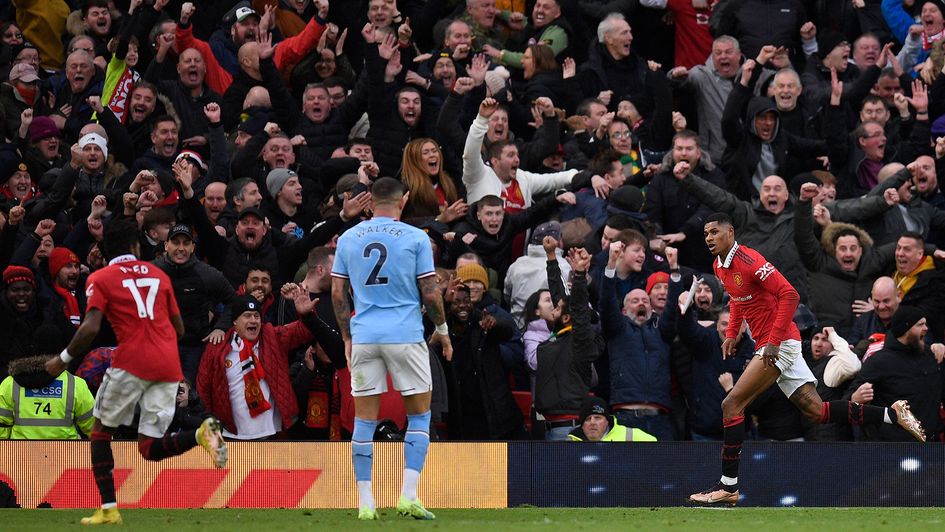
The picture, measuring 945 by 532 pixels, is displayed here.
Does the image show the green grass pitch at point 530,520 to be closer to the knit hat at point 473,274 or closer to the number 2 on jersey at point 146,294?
the number 2 on jersey at point 146,294

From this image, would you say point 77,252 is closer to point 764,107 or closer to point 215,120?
point 215,120

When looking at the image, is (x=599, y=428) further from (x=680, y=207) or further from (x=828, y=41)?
(x=828, y=41)

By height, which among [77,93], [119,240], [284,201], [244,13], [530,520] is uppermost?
[244,13]

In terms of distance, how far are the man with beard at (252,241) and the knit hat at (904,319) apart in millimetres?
5254

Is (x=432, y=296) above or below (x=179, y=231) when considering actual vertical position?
above

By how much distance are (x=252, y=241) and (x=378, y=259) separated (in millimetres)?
4604

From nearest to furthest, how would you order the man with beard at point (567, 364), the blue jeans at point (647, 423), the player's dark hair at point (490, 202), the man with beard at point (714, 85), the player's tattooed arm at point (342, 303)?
the player's tattooed arm at point (342, 303)
the man with beard at point (567, 364)
the blue jeans at point (647, 423)
the player's dark hair at point (490, 202)
the man with beard at point (714, 85)

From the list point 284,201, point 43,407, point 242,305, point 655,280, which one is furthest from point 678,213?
point 43,407

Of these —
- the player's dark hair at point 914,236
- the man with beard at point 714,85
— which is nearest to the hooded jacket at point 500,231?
the man with beard at point 714,85

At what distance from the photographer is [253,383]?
13.8 metres

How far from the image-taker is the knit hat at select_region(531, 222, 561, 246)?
50.3 feet

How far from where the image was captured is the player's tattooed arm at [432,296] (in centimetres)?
1071

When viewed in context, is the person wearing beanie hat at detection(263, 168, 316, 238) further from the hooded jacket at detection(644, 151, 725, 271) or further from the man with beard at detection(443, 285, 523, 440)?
the hooded jacket at detection(644, 151, 725, 271)

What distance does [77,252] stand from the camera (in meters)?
Answer: 15.5
